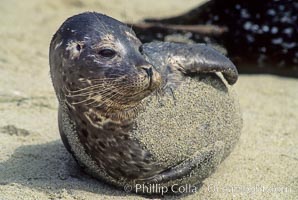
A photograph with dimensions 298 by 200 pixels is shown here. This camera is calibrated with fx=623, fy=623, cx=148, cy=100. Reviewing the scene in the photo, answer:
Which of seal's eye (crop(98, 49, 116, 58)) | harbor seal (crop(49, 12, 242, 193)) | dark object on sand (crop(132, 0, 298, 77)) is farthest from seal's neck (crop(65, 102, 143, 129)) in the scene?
dark object on sand (crop(132, 0, 298, 77))

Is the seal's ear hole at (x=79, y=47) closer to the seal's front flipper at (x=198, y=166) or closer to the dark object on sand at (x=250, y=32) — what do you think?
the seal's front flipper at (x=198, y=166)

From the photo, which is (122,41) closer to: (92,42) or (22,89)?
(92,42)

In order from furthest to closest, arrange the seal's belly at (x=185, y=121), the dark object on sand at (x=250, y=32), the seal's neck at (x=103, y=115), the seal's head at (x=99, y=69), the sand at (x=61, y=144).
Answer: the dark object on sand at (x=250, y=32) < the sand at (x=61, y=144) < the seal's belly at (x=185, y=121) < the seal's neck at (x=103, y=115) < the seal's head at (x=99, y=69)

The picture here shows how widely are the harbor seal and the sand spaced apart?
0.17 meters

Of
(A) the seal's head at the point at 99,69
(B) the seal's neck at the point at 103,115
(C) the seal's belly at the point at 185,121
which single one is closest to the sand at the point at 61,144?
(C) the seal's belly at the point at 185,121

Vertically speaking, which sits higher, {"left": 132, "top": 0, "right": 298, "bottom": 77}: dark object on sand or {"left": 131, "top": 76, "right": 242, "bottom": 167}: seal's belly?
{"left": 131, "top": 76, "right": 242, "bottom": 167}: seal's belly

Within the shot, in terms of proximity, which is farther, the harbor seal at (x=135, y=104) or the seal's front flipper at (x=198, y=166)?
the seal's front flipper at (x=198, y=166)

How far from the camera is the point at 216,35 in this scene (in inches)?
228

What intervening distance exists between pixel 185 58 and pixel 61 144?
3.49ft

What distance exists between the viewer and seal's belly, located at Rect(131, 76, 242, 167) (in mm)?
3225

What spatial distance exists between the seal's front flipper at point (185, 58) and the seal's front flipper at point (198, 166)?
423 millimetres

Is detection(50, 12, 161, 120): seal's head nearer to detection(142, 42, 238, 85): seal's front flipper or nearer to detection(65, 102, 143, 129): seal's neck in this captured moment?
detection(65, 102, 143, 129): seal's neck

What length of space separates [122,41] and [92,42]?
16cm

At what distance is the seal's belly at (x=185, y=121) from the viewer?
322 cm
